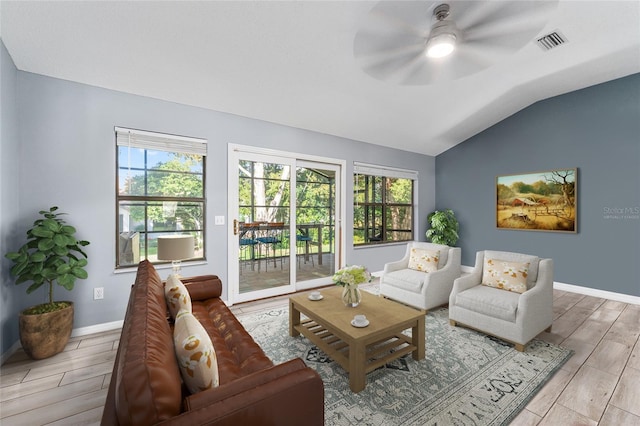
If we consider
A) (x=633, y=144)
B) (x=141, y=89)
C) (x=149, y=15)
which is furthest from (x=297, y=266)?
(x=633, y=144)

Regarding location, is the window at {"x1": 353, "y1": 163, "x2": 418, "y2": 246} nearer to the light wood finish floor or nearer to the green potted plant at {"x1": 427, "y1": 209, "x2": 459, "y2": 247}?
the green potted plant at {"x1": 427, "y1": 209, "x2": 459, "y2": 247}

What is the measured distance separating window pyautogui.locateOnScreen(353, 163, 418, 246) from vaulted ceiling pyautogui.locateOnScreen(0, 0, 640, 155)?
1082 millimetres

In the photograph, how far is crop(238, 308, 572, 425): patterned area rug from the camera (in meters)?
1.71

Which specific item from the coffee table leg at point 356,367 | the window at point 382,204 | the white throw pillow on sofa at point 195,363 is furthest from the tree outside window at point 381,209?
the white throw pillow on sofa at point 195,363

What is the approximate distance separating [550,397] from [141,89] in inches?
→ 180

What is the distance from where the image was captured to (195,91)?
10.2 feet

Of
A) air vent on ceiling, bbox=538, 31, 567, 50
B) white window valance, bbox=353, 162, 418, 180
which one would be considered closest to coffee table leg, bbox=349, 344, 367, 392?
white window valance, bbox=353, 162, 418, 180

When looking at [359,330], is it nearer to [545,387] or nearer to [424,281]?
[545,387]

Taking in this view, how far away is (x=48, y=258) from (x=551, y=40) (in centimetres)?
562

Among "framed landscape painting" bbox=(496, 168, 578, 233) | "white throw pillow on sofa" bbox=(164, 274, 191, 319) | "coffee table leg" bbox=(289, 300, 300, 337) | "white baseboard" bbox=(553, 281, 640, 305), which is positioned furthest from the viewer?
"framed landscape painting" bbox=(496, 168, 578, 233)

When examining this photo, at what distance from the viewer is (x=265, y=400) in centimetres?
100

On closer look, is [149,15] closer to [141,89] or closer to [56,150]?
[141,89]

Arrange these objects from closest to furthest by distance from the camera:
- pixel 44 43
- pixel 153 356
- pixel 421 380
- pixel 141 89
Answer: pixel 153 356, pixel 421 380, pixel 44 43, pixel 141 89

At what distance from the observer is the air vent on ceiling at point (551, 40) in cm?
296
